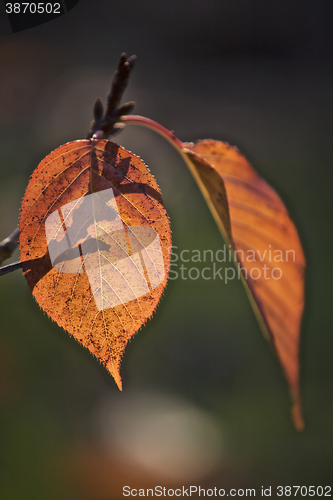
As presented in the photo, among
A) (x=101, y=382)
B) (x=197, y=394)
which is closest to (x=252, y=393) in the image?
(x=197, y=394)

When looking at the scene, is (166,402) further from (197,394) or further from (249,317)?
(249,317)

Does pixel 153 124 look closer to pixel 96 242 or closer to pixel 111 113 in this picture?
pixel 111 113

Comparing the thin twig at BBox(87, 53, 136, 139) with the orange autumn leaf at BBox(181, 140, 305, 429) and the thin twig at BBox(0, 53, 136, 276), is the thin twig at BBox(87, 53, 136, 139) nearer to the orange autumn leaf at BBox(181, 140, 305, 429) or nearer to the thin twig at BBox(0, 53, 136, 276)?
the thin twig at BBox(0, 53, 136, 276)

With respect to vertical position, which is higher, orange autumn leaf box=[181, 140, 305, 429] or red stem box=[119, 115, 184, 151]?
red stem box=[119, 115, 184, 151]

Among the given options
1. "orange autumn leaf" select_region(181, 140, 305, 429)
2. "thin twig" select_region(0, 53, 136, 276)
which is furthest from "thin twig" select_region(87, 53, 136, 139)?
"orange autumn leaf" select_region(181, 140, 305, 429)

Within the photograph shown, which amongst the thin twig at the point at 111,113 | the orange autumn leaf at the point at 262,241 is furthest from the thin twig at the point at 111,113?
the orange autumn leaf at the point at 262,241

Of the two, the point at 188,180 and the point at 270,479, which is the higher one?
the point at 188,180

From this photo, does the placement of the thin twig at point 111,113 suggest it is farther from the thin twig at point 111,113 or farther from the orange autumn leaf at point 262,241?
the orange autumn leaf at point 262,241
